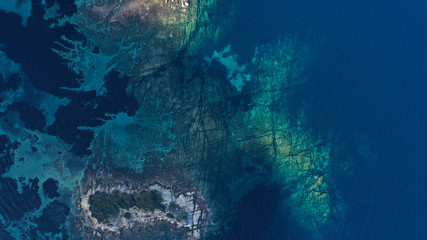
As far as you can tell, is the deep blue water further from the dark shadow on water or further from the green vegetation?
the green vegetation

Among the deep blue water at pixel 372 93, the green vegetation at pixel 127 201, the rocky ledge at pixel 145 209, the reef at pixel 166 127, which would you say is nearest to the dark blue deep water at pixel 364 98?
the deep blue water at pixel 372 93

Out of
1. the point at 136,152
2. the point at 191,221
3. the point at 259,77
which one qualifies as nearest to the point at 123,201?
the point at 136,152

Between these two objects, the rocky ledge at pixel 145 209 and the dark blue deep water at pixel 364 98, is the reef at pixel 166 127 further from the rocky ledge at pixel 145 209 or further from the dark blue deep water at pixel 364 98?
the dark blue deep water at pixel 364 98

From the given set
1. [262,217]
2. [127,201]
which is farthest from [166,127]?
[262,217]

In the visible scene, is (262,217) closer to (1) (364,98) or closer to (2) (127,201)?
(2) (127,201)

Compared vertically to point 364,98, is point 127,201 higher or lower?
lower
